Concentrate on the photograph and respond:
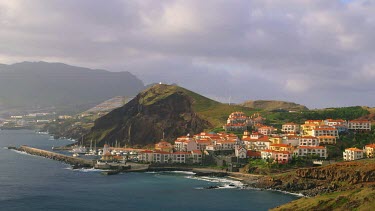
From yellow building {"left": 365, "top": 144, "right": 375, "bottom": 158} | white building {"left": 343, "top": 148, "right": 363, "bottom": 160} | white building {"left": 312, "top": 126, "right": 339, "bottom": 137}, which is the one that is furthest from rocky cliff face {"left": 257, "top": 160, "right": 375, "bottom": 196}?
white building {"left": 312, "top": 126, "right": 339, "bottom": 137}

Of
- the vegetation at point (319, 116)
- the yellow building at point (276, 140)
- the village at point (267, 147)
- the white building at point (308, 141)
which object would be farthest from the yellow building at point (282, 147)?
the vegetation at point (319, 116)

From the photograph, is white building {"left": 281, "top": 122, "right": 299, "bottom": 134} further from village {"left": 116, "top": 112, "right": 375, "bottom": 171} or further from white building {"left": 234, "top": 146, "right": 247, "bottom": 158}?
white building {"left": 234, "top": 146, "right": 247, "bottom": 158}

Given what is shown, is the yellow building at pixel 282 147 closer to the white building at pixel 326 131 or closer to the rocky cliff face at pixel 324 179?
the white building at pixel 326 131

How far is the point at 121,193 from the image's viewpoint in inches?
3659

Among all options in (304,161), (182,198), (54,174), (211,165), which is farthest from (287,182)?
(54,174)

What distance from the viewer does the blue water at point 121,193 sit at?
81.4 m

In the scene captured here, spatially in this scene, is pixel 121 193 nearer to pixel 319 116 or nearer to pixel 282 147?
pixel 282 147

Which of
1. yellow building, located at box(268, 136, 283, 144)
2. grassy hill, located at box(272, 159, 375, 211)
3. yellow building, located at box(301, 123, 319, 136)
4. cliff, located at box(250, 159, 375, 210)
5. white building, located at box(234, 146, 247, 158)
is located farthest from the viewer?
yellow building, located at box(301, 123, 319, 136)

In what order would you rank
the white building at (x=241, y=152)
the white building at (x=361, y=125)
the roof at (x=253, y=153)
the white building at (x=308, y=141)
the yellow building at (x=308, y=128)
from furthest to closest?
the white building at (x=361, y=125) → the yellow building at (x=308, y=128) → the roof at (x=253, y=153) → the white building at (x=241, y=152) → the white building at (x=308, y=141)

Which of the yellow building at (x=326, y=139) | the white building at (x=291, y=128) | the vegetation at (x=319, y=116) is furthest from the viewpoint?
the vegetation at (x=319, y=116)

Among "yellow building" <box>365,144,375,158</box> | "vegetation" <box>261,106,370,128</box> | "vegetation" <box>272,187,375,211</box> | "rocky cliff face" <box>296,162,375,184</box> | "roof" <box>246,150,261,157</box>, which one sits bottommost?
"vegetation" <box>272,187,375,211</box>

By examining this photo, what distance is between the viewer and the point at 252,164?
119m

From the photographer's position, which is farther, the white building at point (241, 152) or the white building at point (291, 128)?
the white building at point (291, 128)

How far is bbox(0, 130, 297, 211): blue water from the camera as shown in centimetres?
8144
